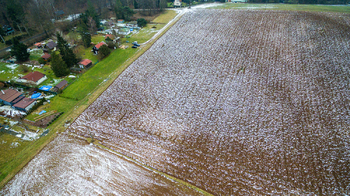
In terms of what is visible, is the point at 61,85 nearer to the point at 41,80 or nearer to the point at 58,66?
the point at 58,66

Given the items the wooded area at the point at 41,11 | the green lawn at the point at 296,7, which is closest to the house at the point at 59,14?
the wooded area at the point at 41,11

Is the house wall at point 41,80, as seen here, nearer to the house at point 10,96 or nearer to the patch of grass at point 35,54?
the house at point 10,96

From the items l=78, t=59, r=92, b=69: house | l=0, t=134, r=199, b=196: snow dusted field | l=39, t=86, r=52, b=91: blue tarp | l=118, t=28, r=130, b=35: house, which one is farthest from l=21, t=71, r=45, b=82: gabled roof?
l=118, t=28, r=130, b=35: house

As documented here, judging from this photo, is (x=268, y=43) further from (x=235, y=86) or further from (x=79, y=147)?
(x=79, y=147)

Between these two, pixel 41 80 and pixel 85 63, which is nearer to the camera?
pixel 41 80

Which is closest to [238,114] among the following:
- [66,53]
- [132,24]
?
[66,53]

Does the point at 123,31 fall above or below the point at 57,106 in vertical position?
above
